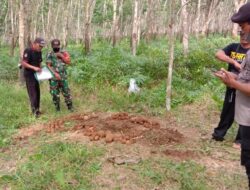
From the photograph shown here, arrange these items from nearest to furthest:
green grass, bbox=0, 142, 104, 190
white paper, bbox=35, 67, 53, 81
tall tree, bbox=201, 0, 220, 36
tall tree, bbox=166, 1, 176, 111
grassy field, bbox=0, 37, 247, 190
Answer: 1. green grass, bbox=0, 142, 104, 190
2. grassy field, bbox=0, 37, 247, 190
3. tall tree, bbox=166, 1, 176, 111
4. white paper, bbox=35, 67, 53, 81
5. tall tree, bbox=201, 0, 220, 36

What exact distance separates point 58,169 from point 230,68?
2.63m

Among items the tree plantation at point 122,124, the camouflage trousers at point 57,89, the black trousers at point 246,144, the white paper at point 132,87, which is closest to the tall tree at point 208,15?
the tree plantation at point 122,124

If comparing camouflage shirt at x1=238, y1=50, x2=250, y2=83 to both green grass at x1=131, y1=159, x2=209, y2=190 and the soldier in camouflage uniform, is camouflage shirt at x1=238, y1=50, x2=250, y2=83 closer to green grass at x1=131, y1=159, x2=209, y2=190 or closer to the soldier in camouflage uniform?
green grass at x1=131, y1=159, x2=209, y2=190

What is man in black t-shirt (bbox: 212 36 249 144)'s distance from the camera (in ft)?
15.2

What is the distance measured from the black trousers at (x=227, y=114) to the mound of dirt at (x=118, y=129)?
0.56 meters

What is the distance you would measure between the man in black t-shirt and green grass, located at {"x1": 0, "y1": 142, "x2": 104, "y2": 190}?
6.02 ft

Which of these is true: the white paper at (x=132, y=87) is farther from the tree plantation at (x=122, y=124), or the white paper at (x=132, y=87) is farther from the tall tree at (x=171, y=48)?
Answer: the tall tree at (x=171, y=48)

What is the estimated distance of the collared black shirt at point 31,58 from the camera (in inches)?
269

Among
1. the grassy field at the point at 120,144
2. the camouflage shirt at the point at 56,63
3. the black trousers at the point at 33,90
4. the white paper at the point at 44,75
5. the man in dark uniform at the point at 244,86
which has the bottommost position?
the grassy field at the point at 120,144

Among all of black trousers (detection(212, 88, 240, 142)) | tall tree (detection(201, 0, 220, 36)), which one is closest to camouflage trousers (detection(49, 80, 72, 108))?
black trousers (detection(212, 88, 240, 142))

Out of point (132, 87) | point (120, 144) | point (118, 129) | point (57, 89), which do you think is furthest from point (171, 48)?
point (120, 144)

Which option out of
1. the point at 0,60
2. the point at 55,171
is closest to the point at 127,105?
the point at 55,171

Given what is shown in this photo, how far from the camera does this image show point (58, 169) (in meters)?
4.24

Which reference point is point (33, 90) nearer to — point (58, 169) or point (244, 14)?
point (58, 169)
